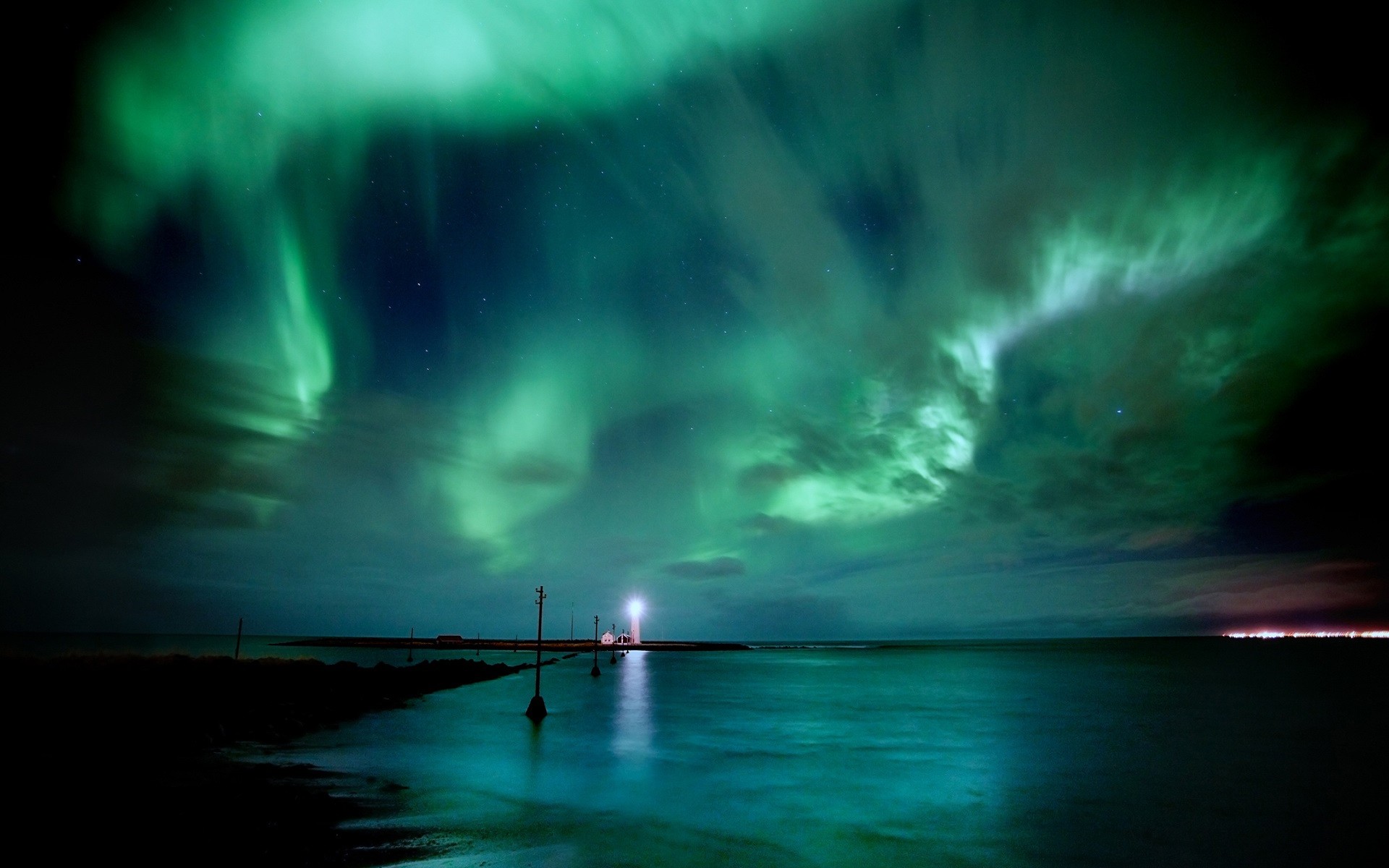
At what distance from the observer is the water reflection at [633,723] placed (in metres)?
36.4

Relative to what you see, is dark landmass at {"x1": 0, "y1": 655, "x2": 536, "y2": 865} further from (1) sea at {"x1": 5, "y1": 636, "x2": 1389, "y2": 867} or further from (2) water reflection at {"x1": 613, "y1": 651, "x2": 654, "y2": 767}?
(2) water reflection at {"x1": 613, "y1": 651, "x2": 654, "y2": 767}

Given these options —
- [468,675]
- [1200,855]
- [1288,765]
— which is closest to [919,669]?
[468,675]

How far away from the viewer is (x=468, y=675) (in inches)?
3317

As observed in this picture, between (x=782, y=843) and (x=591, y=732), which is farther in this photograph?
(x=591, y=732)

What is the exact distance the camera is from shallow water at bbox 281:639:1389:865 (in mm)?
20844

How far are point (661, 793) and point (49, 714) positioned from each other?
83.7ft

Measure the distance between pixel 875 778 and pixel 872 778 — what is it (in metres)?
0.32

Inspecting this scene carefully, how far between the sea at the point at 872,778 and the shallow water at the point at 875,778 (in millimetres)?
150

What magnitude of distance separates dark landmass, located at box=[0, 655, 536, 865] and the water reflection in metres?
15.0

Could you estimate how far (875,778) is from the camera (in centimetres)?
3234

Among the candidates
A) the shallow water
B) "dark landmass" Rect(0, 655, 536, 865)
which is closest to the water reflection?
the shallow water

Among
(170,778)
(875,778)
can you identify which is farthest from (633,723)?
(170,778)

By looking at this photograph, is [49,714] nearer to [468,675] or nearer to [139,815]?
[139,815]

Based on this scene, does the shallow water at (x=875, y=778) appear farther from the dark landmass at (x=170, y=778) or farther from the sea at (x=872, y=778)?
the dark landmass at (x=170, y=778)
